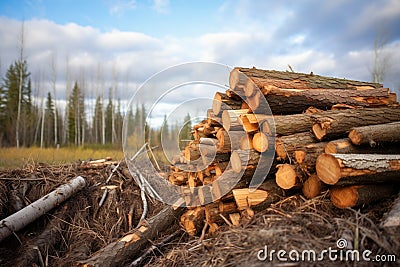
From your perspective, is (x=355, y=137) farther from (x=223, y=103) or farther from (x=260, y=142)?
(x=223, y=103)

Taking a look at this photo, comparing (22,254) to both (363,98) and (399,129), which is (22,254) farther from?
(363,98)

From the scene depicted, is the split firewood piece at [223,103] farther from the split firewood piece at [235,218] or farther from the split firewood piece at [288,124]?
the split firewood piece at [235,218]

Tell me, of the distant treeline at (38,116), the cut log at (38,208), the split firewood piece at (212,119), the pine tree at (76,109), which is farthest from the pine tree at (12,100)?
the split firewood piece at (212,119)

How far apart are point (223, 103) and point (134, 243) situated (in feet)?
6.85

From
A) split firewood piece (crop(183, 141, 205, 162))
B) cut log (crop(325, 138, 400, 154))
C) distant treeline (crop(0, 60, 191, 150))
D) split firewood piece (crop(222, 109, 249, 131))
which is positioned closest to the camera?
cut log (crop(325, 138, 400, 154))

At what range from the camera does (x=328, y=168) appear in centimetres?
257

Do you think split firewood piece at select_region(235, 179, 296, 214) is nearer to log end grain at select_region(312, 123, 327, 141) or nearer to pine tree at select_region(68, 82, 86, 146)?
log end grain at select_region(312, 123, 327, 141)

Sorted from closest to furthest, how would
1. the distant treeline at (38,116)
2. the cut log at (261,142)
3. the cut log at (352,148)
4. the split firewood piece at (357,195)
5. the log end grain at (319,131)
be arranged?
the split firewood piece at (357,195)
the cut log at (352,148)
the log end grain at (319,131)
the cut log at (261,142)
the distant treeline at (38,116)

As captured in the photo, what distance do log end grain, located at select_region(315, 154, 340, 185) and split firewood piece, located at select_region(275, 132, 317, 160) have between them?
1.29 feet

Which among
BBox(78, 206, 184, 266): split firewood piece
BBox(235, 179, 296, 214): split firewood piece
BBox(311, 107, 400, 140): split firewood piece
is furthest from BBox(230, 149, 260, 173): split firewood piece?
BBox(78, 206, 184, 266): split firewood piece

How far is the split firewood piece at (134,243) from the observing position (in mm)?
3062

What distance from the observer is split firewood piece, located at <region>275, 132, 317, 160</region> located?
120 inches

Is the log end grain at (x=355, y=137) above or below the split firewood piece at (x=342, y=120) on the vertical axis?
below

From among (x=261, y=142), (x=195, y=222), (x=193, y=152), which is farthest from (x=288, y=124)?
(x=195, y=222)
